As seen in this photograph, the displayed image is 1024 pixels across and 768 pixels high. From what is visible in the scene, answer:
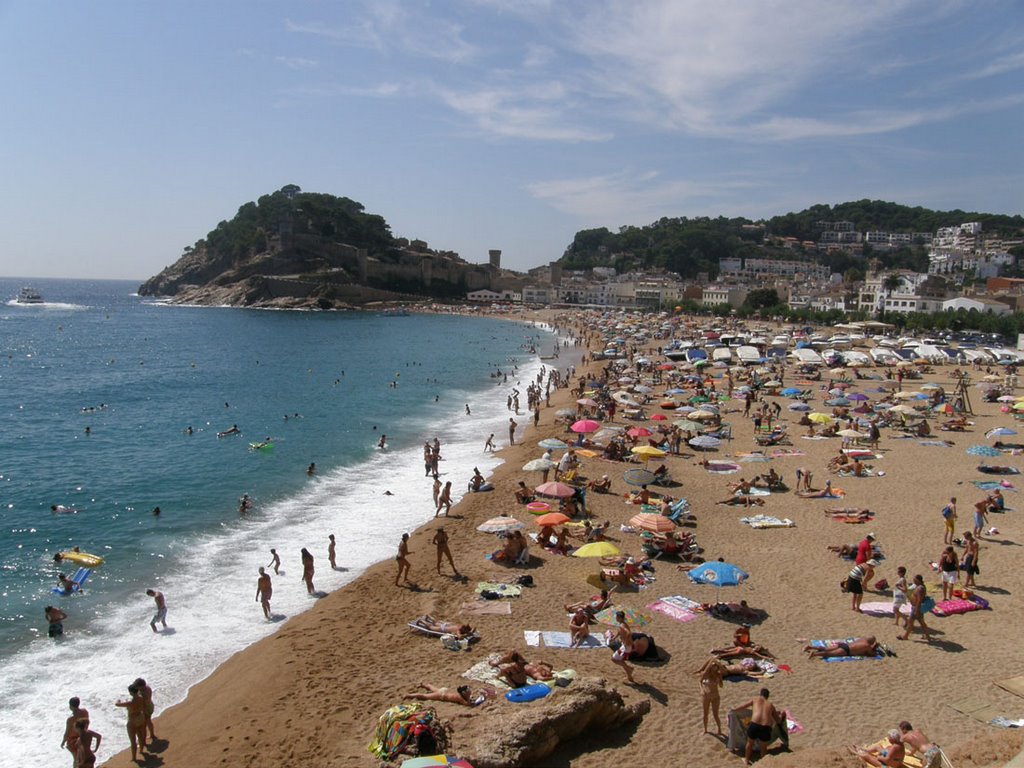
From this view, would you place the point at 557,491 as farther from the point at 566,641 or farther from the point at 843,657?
the point at 843,657

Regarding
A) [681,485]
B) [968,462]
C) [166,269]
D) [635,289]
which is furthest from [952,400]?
[166,269]

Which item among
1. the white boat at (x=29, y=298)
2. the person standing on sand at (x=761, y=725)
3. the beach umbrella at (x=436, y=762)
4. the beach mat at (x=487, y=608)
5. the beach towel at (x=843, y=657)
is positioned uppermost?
the white boat at (x=29, y=298)

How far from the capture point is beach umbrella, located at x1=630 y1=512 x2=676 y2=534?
492 inches

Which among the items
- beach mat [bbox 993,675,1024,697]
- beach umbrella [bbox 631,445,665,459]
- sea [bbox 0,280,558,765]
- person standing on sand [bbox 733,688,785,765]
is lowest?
sea [bbox 0,280,558,765]

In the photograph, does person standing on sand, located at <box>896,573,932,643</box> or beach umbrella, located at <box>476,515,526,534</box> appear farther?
beach umbrella, located at <box>476,515,526,534</box>

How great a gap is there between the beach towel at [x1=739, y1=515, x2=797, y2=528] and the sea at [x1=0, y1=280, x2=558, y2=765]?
7099mm

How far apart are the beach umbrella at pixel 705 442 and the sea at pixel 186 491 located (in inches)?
241

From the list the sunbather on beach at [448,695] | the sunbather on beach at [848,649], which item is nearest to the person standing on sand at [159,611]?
the sunbather on beach at [448,695]

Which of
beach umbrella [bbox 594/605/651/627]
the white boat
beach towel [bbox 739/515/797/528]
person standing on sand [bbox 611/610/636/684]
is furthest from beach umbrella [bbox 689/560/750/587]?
the white boat

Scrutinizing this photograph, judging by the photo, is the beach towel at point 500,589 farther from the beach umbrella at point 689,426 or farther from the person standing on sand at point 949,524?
the beach umbrella at point 689,426

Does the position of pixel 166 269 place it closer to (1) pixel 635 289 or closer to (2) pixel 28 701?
(1) pixel 635 289

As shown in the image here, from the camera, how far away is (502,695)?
7.64m

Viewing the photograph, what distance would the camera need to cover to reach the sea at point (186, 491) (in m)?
9.71

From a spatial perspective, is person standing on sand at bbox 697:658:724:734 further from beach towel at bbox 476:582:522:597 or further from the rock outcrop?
beach towel at bbox 476:582:522:597
